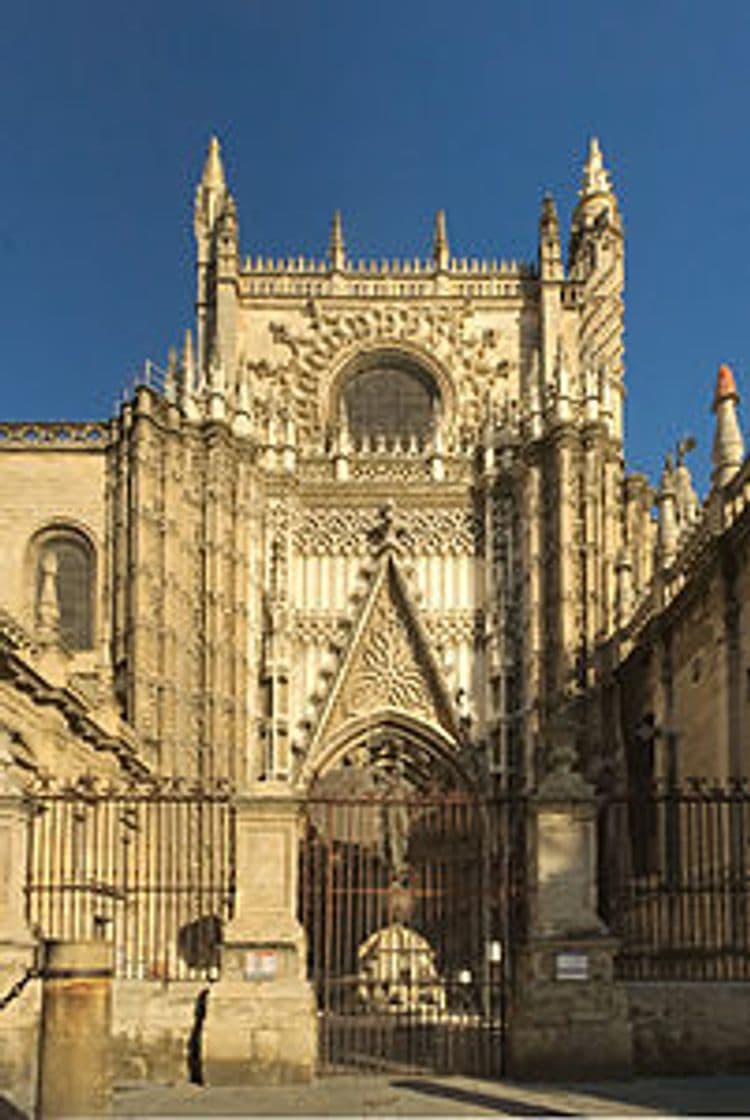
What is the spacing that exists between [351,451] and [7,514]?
8401 millimetres

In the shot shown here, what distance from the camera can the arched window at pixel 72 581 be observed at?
31234 mm

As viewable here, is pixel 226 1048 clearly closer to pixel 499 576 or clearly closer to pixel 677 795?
pixel 677 795

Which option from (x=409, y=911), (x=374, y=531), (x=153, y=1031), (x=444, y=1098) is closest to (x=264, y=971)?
(x=153, y=1031)

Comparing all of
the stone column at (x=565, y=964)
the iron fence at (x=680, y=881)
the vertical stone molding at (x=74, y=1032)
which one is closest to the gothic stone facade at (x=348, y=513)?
the iron fence at (x=680, y=881)

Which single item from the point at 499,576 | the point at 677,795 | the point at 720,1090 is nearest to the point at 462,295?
the point at 499,576

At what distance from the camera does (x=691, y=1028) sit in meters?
12.7

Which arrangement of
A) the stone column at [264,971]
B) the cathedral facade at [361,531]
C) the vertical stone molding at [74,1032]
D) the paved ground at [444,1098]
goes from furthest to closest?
1. the cathedral facade at [361,531]
2. the stone column at [264,971]
3. the paved ground at [444,1098]
4. the vertical stone molding at [74,1032]

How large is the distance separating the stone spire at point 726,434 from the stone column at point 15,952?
1095cm

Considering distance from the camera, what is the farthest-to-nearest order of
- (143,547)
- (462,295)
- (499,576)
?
(462,295)
(499,576)
(143,547)

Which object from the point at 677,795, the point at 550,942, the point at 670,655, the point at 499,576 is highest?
the point at 499,576

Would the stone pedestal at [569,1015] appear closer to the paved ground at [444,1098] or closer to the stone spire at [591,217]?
the paved ground at [444,1098]

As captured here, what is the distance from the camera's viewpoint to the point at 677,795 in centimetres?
→ 1316

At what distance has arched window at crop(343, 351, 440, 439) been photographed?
36188 millimetres

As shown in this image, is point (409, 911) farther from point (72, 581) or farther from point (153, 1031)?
point (153, 1031)
